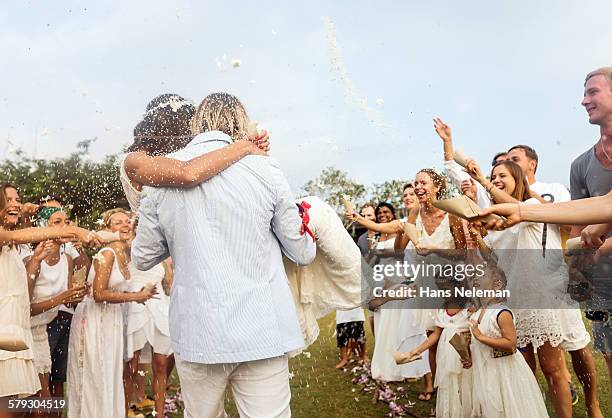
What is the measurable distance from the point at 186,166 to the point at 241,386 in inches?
41.6

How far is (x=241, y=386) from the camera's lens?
264cm

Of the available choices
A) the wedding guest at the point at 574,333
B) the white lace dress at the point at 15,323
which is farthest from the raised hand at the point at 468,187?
the white lace dress at the point at 15,323

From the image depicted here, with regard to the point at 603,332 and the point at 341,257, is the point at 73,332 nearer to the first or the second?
the point at 341,257

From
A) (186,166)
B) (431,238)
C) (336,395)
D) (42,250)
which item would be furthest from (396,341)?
(186,166)

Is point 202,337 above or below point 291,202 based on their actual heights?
below

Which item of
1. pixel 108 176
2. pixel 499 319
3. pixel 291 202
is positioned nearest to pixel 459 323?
pixel 499 319

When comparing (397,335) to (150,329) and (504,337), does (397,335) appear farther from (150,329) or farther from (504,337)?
(150,329)

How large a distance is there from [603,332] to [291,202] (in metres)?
2.48

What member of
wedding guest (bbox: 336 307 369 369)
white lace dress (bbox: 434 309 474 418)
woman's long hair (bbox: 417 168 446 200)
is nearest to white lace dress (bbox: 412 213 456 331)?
woman's long hair (bbox: 417 168 446 200)

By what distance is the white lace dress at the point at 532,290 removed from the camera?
4.34 m

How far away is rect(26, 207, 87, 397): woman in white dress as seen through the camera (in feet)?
15.0

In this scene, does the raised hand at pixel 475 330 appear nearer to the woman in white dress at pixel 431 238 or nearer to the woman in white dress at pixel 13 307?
the woman in white dress at pixel 431 238

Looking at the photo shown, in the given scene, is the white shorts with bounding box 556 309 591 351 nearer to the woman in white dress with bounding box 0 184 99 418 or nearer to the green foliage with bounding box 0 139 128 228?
the woman in white dress with bounding box 0 184 99 418

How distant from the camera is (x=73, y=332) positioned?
4.91 m
